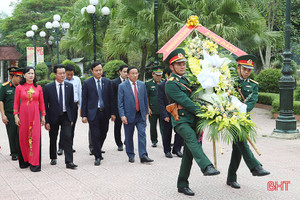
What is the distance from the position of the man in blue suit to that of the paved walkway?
1.40ft

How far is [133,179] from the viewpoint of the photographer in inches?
240

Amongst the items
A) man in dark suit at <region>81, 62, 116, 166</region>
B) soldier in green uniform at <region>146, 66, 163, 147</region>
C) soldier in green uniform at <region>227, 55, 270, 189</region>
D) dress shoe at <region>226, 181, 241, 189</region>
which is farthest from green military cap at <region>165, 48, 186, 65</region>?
soldier in green uniform at <region>146, 66, 163, 147</region>

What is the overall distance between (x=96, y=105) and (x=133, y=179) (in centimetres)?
193

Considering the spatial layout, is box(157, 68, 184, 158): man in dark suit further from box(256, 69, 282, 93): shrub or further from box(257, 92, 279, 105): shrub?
box(256, 69, 282, 93): shrub

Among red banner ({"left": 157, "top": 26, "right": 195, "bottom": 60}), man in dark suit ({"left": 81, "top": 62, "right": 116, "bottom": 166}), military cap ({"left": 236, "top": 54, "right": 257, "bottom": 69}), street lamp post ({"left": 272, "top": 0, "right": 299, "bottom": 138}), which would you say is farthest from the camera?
street lamp post ({"left": 272, "top": 0, "right": 299, "bottom": 138})

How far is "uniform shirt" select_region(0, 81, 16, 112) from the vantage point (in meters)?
7.89

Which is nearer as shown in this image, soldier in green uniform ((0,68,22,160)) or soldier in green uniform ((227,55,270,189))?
soldier in green uniform ((227,55,270,189))

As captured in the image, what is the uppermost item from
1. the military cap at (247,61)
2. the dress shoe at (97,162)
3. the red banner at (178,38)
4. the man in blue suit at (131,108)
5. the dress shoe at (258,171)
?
the red banner at (178,38)

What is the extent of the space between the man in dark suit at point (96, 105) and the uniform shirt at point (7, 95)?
1597 mm

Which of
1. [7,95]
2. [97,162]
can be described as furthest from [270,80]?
[7,95]

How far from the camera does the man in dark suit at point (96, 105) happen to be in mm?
7383

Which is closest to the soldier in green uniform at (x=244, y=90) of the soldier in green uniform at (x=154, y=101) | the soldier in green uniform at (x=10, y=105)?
the soldier in green uniform at (x=154, y=101)

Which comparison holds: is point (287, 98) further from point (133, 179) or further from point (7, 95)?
point (7, 95)

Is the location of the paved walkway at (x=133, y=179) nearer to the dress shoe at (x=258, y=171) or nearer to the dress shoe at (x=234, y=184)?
the dress shoe at (x=234, y=184)
